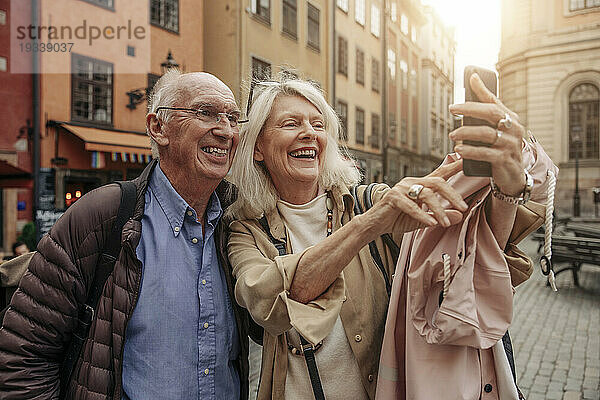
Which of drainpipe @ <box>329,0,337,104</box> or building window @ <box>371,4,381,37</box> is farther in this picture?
building window @ <box>371,4,381,37</box>

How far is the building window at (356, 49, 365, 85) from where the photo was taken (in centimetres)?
2030

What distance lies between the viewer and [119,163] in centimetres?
1110

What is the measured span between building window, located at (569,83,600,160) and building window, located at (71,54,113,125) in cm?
1764

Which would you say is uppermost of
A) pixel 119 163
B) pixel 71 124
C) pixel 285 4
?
pixel 285 4

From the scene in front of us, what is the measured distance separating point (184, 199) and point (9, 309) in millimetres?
662

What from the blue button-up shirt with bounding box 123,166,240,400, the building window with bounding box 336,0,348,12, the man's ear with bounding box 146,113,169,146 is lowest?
the blue button-up shirt with bounding box 123,166,240,400

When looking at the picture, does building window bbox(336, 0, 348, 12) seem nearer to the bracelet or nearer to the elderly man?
the elderly man

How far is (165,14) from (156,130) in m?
11.9

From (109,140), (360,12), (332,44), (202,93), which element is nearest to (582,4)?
(332,44)

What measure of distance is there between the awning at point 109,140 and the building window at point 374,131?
13230 millimetres

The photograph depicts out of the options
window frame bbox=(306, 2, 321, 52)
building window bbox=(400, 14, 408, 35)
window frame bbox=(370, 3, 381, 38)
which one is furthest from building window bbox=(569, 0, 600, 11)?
building window bbox=(400, 14, 408, 35)

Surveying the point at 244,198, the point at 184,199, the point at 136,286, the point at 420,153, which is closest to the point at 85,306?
the point at 136,286

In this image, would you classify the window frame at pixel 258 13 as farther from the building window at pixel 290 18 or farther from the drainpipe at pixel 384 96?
the drainpipe at pixel 384 96

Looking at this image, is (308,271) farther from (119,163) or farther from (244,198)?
(119,163)
